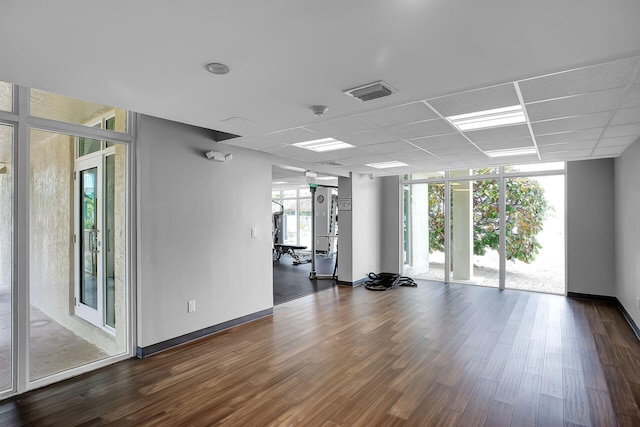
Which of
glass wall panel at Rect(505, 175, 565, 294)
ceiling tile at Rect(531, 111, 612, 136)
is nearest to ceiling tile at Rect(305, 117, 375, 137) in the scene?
ceiling tile at Rect(531, 111, 612, 136)

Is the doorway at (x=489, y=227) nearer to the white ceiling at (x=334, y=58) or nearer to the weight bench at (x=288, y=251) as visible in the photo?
the white ceiling at (x=334, y=58)

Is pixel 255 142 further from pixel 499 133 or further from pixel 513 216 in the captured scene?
pixel 513 216

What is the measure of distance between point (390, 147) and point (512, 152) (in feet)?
5.92

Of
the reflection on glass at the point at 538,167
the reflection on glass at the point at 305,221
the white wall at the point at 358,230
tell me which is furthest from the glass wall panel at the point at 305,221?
the reflection on glass at the point at 538,167

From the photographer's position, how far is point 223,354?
352cm

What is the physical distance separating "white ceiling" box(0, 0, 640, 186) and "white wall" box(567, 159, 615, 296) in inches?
113

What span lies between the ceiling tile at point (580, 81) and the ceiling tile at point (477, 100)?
0.10 m

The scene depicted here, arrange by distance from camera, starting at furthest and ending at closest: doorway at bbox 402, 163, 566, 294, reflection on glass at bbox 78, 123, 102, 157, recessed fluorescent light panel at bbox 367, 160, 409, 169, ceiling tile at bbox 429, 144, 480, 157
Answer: doorway at bbox 402, 163, 566, 294 → recessed fluorescent light panel at bbox 367, 160, 409, 169 → ceiling tile at bbox 429, 144, 480, 157 → reflection on glass at bbox 78, 123, 102, 157

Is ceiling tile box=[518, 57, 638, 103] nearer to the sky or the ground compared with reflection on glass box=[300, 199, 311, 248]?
nearer to the sky

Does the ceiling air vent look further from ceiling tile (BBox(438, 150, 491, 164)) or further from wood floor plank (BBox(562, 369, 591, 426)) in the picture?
ceiling tile (BBox(438, 150, 491, 164))

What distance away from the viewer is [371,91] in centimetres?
242

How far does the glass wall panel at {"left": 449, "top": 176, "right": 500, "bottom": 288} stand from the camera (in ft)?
22.1

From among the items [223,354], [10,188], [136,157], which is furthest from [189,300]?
[10,188]

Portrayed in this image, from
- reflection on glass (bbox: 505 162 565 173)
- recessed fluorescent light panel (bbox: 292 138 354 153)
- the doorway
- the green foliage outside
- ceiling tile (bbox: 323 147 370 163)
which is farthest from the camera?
the green foliage outside
